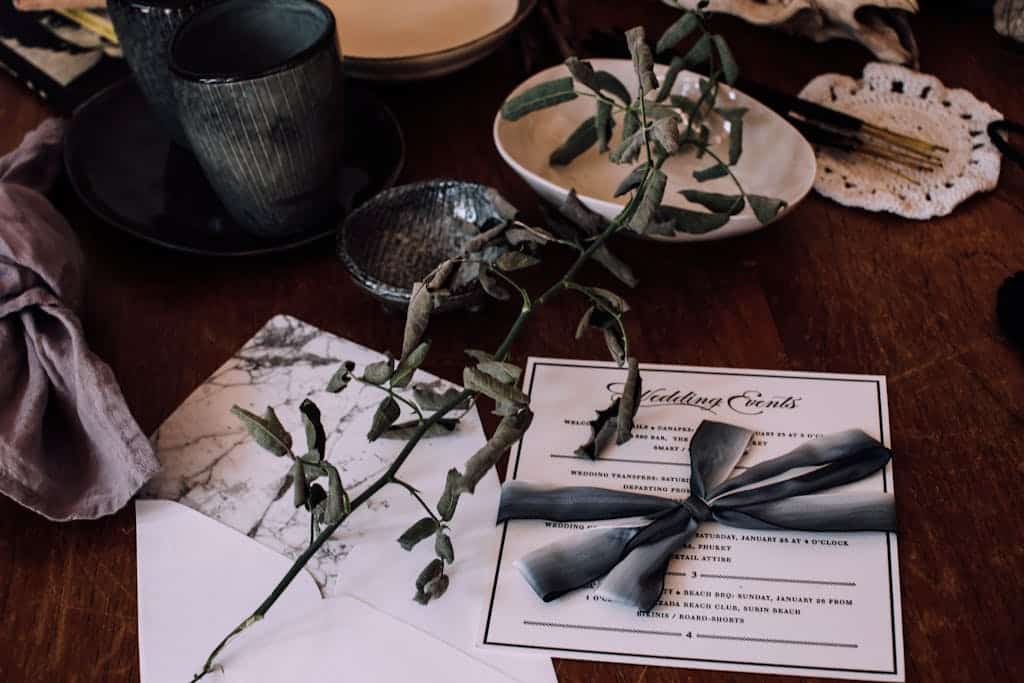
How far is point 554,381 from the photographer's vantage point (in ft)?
1.93

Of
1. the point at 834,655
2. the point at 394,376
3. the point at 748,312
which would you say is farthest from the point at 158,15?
the point at 834,655

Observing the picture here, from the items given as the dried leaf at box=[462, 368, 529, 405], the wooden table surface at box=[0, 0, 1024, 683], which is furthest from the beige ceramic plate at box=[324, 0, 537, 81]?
the dried leaf at box=[462, 368, 529, 405]

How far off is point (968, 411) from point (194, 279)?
19.0 inches

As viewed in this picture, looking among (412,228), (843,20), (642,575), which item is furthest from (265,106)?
(843,20)

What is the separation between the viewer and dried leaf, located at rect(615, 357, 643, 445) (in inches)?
20.5

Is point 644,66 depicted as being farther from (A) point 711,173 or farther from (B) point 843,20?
(B) point 843,20

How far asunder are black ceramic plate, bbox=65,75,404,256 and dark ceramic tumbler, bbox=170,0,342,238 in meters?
0.02

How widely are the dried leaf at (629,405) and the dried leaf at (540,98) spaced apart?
0.20 m

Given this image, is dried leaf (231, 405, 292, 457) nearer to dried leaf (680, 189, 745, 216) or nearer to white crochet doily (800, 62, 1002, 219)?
dried leaf (680, 189, 745, 216)

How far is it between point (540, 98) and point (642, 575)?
311 mm

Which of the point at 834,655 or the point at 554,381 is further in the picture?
the point at 554,381

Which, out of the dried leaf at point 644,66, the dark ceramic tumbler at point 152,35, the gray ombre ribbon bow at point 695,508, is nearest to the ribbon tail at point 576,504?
the gray ombre ribbon bow at point 695,508

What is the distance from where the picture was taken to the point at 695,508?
516 mm

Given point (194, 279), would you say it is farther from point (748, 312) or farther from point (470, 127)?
point (748, 312)
